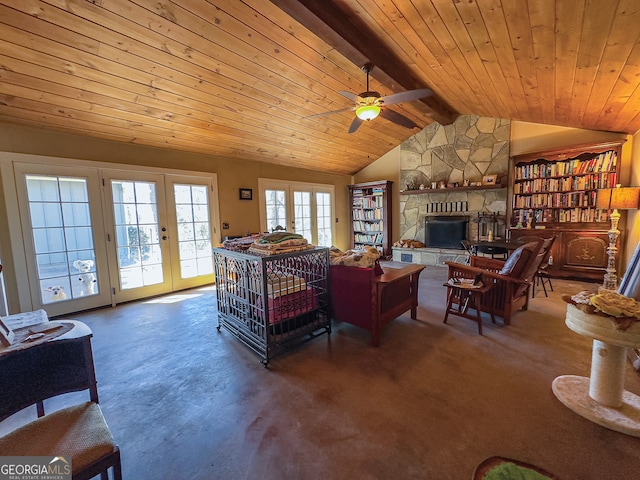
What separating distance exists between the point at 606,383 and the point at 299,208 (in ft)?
18.0

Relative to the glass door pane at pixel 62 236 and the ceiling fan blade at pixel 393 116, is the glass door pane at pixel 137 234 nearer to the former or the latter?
the glass door pane at pixel 62 236

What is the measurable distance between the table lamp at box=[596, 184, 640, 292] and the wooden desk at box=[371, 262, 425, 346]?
301 centimetres

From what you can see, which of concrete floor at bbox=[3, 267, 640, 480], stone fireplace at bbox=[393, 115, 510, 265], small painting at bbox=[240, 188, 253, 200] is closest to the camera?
concrete floor at bbox=[3, 267, 640, 480]

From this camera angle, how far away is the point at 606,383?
5.55 ft

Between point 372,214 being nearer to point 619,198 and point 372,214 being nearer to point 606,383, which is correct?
point 619,198

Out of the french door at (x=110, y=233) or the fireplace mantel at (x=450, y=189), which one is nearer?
the french door at (x=110, y=233)

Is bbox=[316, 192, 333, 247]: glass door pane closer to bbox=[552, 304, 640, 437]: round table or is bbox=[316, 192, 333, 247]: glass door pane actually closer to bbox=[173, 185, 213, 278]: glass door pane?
bbox=[173, 185, 213, 278]: glass door pane

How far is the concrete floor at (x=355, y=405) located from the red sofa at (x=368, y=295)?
0.69 ft

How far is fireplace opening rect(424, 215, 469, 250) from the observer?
228 inches

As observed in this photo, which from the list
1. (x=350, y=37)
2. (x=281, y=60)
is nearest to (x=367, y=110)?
(x=350, y=37)

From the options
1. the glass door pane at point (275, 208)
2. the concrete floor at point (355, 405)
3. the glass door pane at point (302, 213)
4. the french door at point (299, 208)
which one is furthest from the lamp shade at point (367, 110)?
the glass door pane at point (302, 213)


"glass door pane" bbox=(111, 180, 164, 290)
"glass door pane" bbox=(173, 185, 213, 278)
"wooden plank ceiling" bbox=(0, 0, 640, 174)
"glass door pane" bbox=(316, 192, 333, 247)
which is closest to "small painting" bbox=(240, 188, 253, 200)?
"glass door pane" bbox=(173, 185, 213, 278)

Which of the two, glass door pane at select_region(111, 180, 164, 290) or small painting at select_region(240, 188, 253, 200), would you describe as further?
small painting at select_region(240, 188, 253, 200)

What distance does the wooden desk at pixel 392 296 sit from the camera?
252 centimetres
